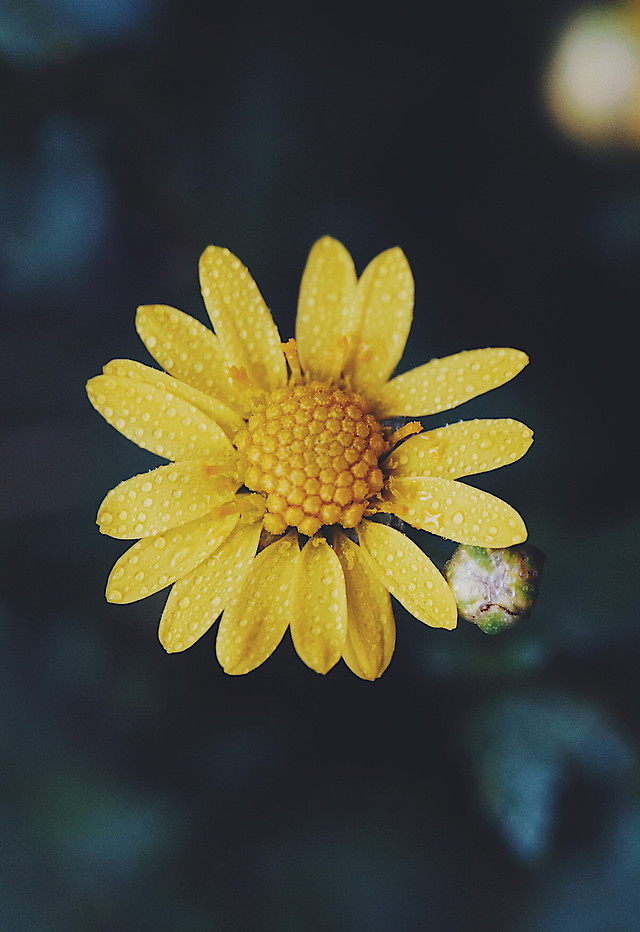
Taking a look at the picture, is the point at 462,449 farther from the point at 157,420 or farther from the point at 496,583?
the point at 157,420

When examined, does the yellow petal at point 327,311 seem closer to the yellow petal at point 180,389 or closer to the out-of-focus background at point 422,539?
the yellow petal at point 180,389

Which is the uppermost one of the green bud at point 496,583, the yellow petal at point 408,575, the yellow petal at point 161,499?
the yellow petal at point 161,499

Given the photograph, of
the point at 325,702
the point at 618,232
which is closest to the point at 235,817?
the point at 325,702

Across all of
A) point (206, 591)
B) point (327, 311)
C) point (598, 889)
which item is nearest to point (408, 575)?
point (206, 591)

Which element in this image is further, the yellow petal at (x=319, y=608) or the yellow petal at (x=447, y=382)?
the yellow petal at (x=447, y=382)

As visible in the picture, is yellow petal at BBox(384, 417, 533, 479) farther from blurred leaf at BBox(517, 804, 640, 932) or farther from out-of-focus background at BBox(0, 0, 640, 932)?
blurred leaf at BBox(517, 804, 640, 932)

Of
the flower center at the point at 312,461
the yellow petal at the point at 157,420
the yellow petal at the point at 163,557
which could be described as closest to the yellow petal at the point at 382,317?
the flower center at the point at 312,461
